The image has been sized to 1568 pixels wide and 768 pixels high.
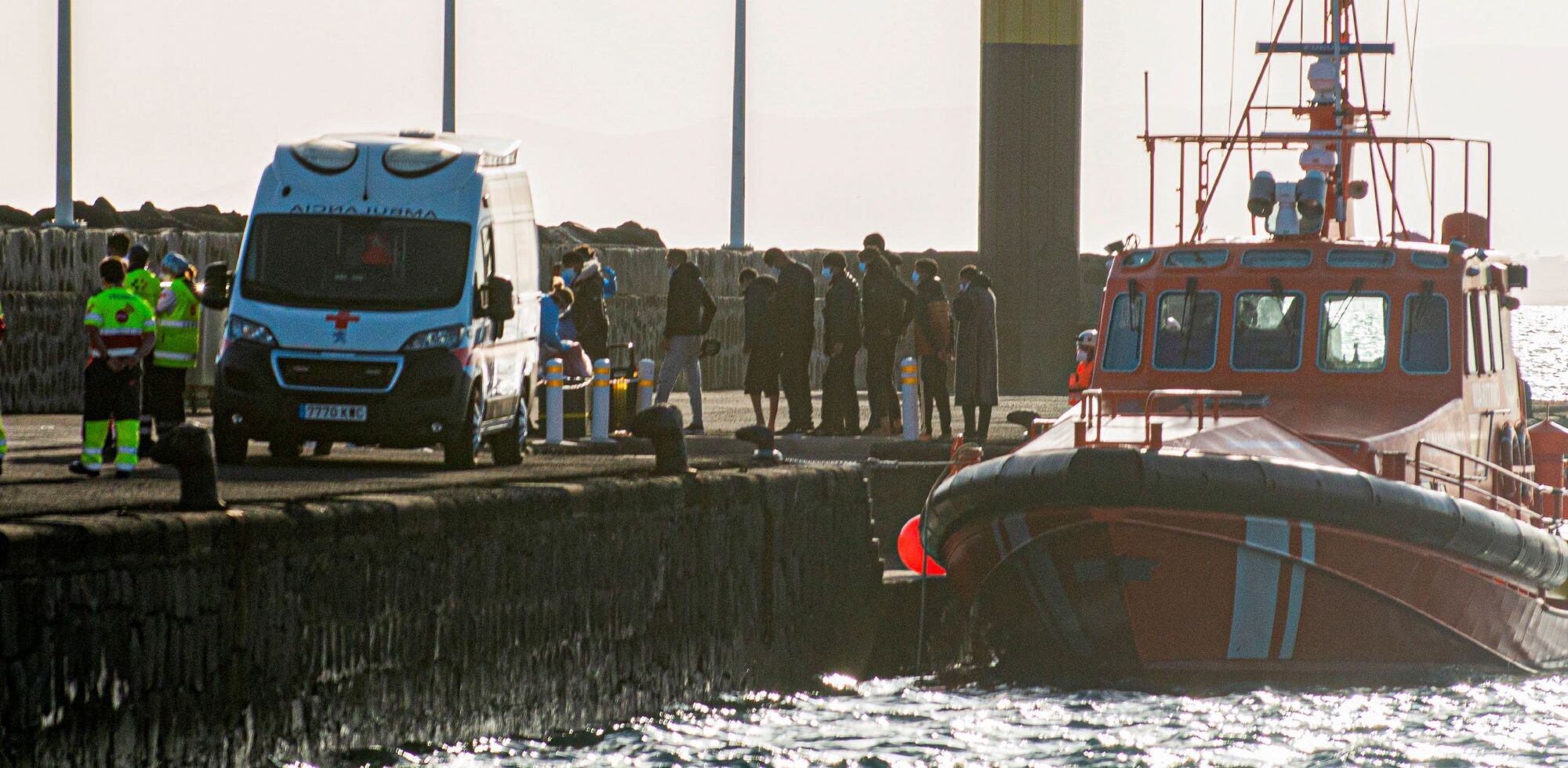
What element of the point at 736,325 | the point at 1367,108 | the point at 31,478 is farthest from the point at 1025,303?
the point at 31,478

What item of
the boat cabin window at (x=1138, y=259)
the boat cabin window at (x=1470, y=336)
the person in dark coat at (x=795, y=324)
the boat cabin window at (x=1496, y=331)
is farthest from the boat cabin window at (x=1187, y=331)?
the person in dark coat at (x=795, y=324)

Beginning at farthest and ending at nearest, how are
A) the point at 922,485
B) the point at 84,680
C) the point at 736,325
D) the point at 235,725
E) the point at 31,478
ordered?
the point at 736,325
the point at 922,485
the point at 31,478
the point at 235,725
the point at 84,680

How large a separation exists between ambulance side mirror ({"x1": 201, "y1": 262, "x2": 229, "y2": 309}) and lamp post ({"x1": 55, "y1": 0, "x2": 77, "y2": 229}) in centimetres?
1109

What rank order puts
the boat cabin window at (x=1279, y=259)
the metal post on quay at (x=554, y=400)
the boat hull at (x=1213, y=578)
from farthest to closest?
the metal post on quay at (x=554, y=400) < the boat cabin window at (x=1279, y=259) < the boat hull at (x=1213, y=578)

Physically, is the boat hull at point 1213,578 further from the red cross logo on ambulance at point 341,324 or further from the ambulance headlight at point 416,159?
the ambulance headlight at point 416,159

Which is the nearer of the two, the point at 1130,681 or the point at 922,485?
the point at 1130,681

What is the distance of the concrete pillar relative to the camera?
108ft

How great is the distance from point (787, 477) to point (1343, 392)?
3.76 metres

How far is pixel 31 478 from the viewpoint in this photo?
49.8 feet

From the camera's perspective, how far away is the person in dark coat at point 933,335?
22.6 m

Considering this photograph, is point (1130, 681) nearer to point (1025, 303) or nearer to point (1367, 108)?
point (1367, 108)

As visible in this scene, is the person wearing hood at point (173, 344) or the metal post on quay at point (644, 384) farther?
the metal post on quay at point (644, 384)

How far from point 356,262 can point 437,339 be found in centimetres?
78

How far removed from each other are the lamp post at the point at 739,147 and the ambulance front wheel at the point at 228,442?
699 inches
